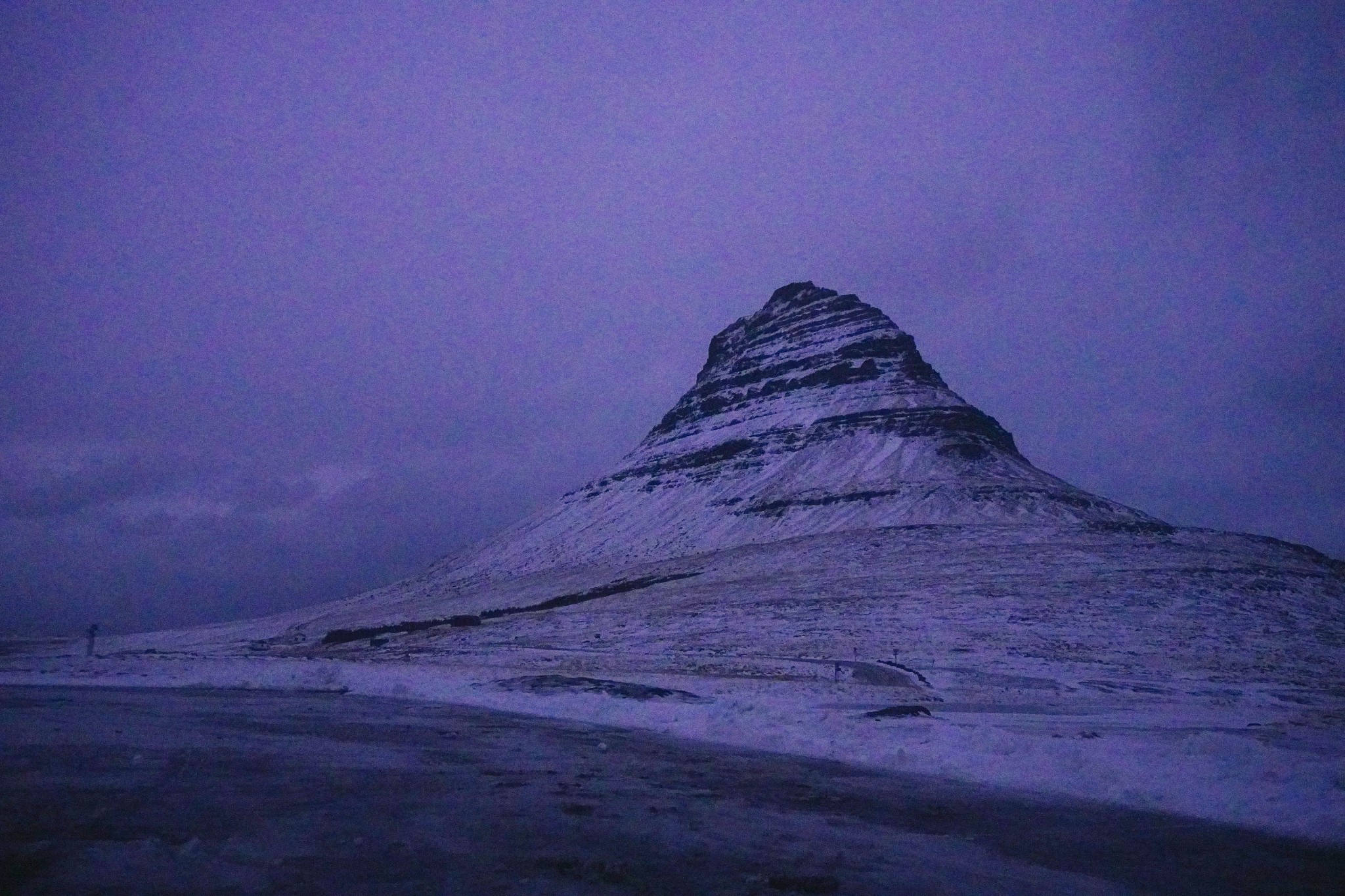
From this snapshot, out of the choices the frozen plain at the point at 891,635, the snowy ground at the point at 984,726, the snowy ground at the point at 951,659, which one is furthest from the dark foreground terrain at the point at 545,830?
the frozen plain at the point at 891,635

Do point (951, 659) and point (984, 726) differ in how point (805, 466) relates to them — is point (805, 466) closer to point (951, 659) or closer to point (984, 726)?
point (951, 659)

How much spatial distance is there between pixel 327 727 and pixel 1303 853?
15896 millimetres

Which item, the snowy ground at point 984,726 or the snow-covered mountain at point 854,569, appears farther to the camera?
the snow-covered mountain at point 854,569

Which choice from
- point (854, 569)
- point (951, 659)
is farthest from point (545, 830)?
point (854, 569)

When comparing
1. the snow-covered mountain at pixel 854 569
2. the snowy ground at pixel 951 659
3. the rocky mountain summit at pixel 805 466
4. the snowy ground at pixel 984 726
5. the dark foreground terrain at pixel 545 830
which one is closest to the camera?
the dark foreground terrain at pixel 545 830

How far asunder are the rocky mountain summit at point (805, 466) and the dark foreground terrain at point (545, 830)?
81498 mm

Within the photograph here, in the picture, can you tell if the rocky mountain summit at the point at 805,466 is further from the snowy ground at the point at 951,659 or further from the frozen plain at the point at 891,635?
the snowy ground at the point at 951,659

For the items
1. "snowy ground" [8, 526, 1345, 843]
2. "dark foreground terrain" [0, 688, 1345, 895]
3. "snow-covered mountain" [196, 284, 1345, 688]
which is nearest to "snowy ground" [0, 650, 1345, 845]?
"snowy ground" [8, 526, 1345, 843]

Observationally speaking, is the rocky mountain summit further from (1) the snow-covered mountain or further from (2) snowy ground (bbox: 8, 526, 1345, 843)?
(2) snowy ground (bbox: 8, 526, 1345, 843)

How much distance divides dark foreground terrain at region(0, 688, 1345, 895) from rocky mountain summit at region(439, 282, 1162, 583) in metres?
81.5

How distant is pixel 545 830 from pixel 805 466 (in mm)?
123502

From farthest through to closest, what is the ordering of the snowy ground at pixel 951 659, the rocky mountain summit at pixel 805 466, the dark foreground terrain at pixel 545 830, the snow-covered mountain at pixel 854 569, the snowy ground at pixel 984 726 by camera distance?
1. the rocky mountain summit at pixel 805 466
2. the snow-covered mountain at pixel 854 569
3. the snowy ground at pixel 951 659
4. the snowy ground at pixel 984 726
5. the dark foreground terrain at pixel 545 830

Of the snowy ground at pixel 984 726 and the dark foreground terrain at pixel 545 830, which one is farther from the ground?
the dark foreground terrain at pixel 545 830

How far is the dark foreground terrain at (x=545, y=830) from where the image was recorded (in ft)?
18.9
